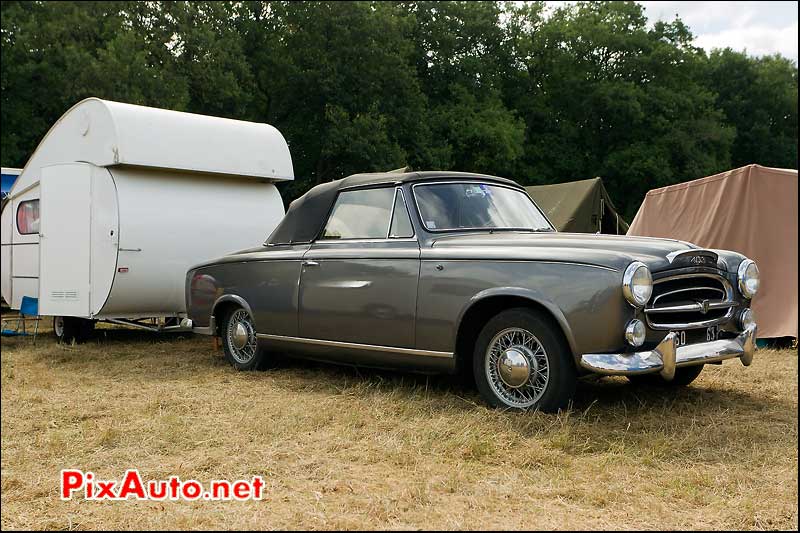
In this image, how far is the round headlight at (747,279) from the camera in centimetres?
553

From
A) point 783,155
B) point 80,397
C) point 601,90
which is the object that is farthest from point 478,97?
point 80,397

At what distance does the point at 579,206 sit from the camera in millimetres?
14883

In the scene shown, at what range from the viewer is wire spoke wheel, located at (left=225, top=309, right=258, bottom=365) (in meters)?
7.35

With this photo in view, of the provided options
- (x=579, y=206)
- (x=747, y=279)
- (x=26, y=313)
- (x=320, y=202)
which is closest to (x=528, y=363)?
(x=747, y=279)

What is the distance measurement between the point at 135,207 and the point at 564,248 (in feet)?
18.0

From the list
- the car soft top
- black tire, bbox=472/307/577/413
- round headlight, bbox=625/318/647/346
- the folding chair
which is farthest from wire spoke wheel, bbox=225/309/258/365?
round headlight, bbox=625/318/647/346

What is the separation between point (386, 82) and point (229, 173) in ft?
69.2

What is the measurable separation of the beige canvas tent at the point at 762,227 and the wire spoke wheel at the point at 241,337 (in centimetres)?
564

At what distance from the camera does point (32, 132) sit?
2200 centimetres

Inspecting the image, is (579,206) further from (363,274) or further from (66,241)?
(363,274)

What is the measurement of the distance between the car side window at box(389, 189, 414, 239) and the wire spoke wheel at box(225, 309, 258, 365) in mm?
1903

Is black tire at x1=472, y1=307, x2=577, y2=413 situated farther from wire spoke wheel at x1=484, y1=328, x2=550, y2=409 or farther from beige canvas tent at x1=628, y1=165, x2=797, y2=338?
beige canvas tent at x1=628, y1=165, x2=797, y2=338

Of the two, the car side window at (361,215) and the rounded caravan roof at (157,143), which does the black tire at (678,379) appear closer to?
the car side window at (361,215)

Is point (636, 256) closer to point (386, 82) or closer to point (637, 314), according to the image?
point (637, 314)
